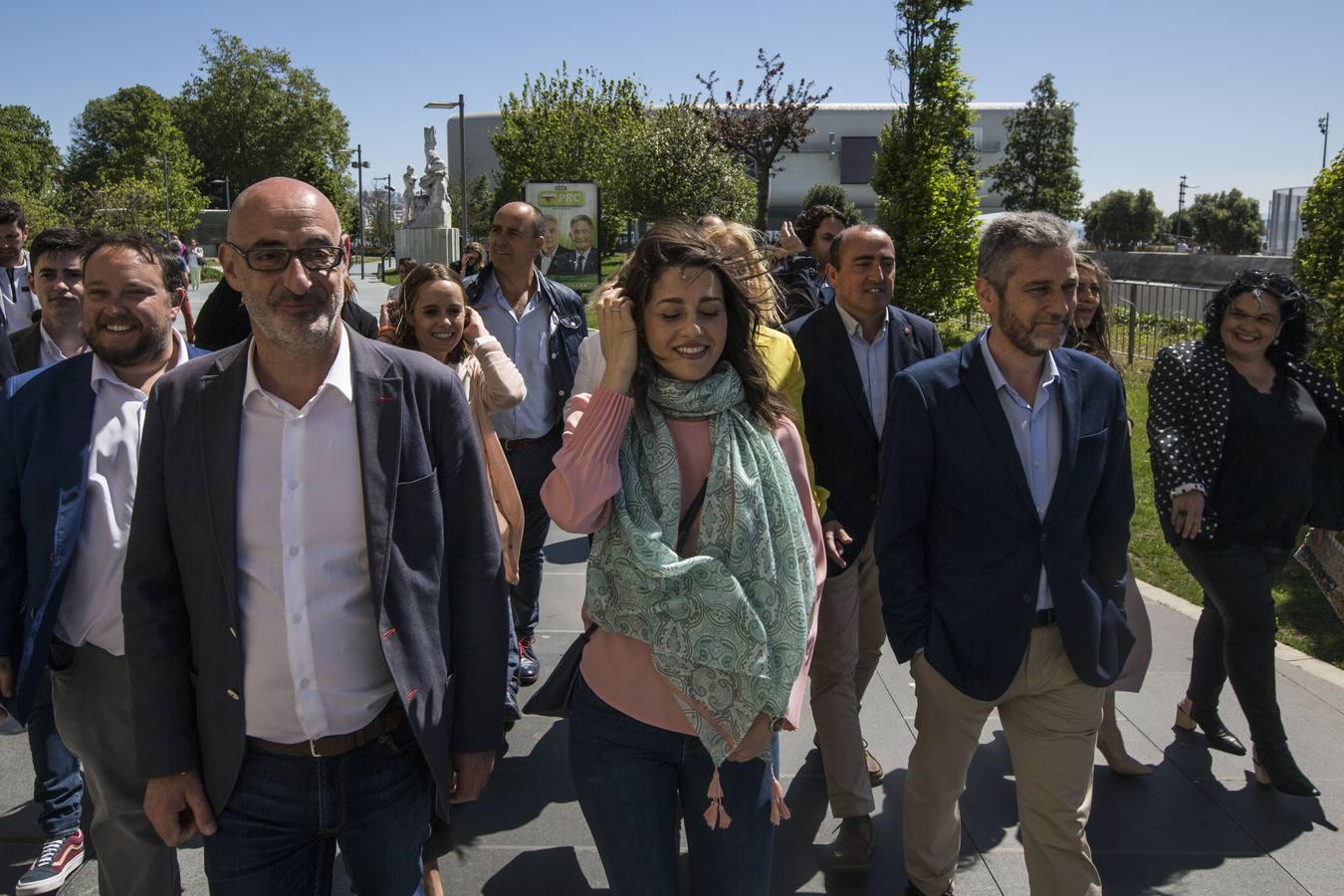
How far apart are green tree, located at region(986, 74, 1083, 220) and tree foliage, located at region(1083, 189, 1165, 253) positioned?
4.84m

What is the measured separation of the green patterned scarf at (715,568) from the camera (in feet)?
8.09

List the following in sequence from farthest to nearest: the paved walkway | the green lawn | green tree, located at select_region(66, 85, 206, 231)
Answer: green tree, located at select_region(66, 85, 206, 231) < the green lawn < the paved walkway

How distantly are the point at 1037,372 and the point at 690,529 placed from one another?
1260 mm

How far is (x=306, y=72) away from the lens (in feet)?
281

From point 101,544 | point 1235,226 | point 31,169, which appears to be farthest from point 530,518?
point 31,169

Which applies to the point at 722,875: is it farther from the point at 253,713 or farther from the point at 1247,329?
the point at 1247,329

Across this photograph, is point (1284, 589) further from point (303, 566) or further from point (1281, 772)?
point (303, 566)

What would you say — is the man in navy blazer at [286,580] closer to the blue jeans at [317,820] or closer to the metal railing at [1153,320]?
the blue jeans at [317,820]

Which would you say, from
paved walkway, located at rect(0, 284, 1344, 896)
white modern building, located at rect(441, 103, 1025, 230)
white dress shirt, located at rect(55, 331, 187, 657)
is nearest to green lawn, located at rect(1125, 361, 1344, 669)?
paved walkway, located at rect(0, 284, 1344, 896)

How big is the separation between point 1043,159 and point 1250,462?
191ft

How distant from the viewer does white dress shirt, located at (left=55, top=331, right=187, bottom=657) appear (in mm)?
2998

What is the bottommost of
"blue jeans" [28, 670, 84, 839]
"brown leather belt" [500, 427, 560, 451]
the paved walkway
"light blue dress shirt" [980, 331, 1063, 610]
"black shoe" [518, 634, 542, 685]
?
the paved walkway

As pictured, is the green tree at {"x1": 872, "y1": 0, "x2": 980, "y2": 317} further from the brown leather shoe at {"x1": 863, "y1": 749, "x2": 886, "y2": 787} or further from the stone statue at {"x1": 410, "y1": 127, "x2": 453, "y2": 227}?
the stone statue at {"x1": 410, "y1": 127, "x2": 453, "y2": 227}

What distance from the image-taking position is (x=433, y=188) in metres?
32.0
